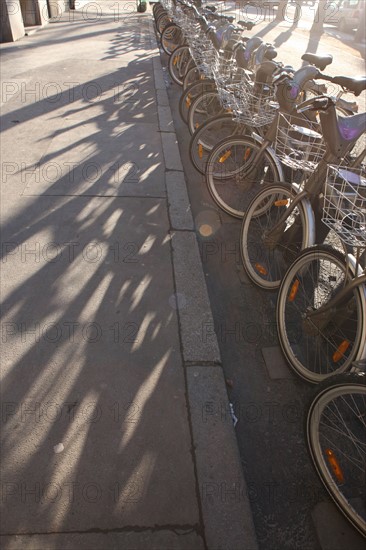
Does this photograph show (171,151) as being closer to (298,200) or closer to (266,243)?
(266,243)

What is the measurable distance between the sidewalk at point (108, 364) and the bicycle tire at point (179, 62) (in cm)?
309

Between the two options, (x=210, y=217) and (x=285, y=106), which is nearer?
(x=285, y=106)

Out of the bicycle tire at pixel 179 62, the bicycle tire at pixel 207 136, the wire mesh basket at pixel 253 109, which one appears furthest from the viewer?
the bicycle tire at pixel 179 62

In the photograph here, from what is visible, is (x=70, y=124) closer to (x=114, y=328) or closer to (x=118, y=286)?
(x=118, y=286)

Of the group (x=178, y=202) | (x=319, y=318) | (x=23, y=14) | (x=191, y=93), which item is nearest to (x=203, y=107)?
(x=191, y=93)

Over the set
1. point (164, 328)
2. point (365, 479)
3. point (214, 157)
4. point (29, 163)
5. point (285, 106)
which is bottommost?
point (365, 479)

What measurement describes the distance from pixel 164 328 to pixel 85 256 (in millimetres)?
1148

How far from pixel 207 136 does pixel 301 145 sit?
2739mm

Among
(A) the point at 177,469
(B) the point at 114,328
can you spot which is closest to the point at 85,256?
(B) the point at 114,328

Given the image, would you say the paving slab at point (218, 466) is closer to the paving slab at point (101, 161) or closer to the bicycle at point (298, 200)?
the bicycle at point (298, 200)

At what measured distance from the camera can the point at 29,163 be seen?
4707 mm

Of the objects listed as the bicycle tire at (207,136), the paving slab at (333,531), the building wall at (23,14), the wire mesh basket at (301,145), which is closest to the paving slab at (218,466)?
the paving slab at (333,531)

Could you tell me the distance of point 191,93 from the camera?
555 cm

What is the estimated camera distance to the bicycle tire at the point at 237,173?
148 inches
